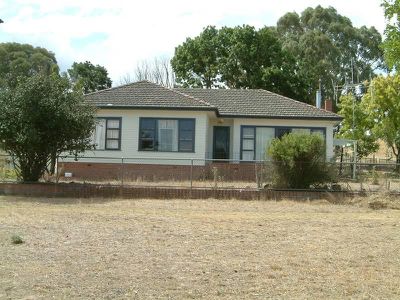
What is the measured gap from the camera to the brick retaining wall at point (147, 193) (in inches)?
746

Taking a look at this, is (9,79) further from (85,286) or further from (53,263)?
(85,286)

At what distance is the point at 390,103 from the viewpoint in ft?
130

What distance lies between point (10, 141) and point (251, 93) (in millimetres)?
15140

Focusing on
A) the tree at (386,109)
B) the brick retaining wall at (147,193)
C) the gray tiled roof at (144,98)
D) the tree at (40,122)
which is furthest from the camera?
the tree at (386,109)

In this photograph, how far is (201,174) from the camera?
23.2 meters

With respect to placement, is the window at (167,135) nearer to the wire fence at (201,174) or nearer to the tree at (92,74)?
the wire fence at (201,174)

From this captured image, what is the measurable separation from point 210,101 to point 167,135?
4702 mm

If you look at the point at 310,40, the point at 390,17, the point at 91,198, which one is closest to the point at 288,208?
the point at 91,198

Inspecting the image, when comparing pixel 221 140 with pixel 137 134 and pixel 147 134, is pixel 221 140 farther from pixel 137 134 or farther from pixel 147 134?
pixel 137 134

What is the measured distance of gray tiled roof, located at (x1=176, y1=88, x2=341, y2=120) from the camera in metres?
27.5

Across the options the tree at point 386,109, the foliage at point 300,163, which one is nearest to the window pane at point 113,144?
the foliage at point 300,163

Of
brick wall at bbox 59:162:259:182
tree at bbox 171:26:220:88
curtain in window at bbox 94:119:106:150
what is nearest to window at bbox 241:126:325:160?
brick wall at bbox 59:162:259:182

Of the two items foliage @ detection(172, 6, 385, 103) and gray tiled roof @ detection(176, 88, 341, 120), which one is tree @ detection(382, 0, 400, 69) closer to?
gray tiled roof @ detection(176, 88, 341, 120)

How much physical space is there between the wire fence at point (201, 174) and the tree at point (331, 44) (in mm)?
38597
